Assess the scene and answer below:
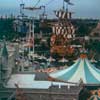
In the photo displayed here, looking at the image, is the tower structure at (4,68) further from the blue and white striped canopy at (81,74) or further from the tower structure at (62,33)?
the tower structure at (62,33)

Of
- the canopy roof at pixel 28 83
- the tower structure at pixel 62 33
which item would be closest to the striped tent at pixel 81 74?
the canopy roof at pixel 28 83

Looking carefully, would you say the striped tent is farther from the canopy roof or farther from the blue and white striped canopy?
the canopy roof

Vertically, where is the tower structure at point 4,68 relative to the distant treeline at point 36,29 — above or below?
above

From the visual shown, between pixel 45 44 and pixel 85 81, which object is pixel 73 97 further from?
pixel 45 44

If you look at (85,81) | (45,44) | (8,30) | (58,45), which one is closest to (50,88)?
(85,81)

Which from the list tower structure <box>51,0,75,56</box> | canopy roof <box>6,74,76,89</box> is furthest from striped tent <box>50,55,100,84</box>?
tower structure <box>51,0,75,56</box>

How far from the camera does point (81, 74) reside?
21.1 meters

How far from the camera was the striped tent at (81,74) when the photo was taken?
20.8 metres

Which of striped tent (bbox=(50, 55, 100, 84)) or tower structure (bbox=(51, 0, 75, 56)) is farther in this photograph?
tower structure (bbox=(51, 0, 75, 56))

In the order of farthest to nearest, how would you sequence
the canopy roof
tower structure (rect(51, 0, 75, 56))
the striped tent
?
1. tower structure (rect(51, 0, 75, 56))
2. the striped tent
3. the canopy roof

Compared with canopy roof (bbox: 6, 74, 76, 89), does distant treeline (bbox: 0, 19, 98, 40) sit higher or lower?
lower

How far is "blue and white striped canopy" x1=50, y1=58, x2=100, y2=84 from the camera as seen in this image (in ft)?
68.1

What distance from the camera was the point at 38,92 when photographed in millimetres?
19328

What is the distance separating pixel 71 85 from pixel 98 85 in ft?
3.32
